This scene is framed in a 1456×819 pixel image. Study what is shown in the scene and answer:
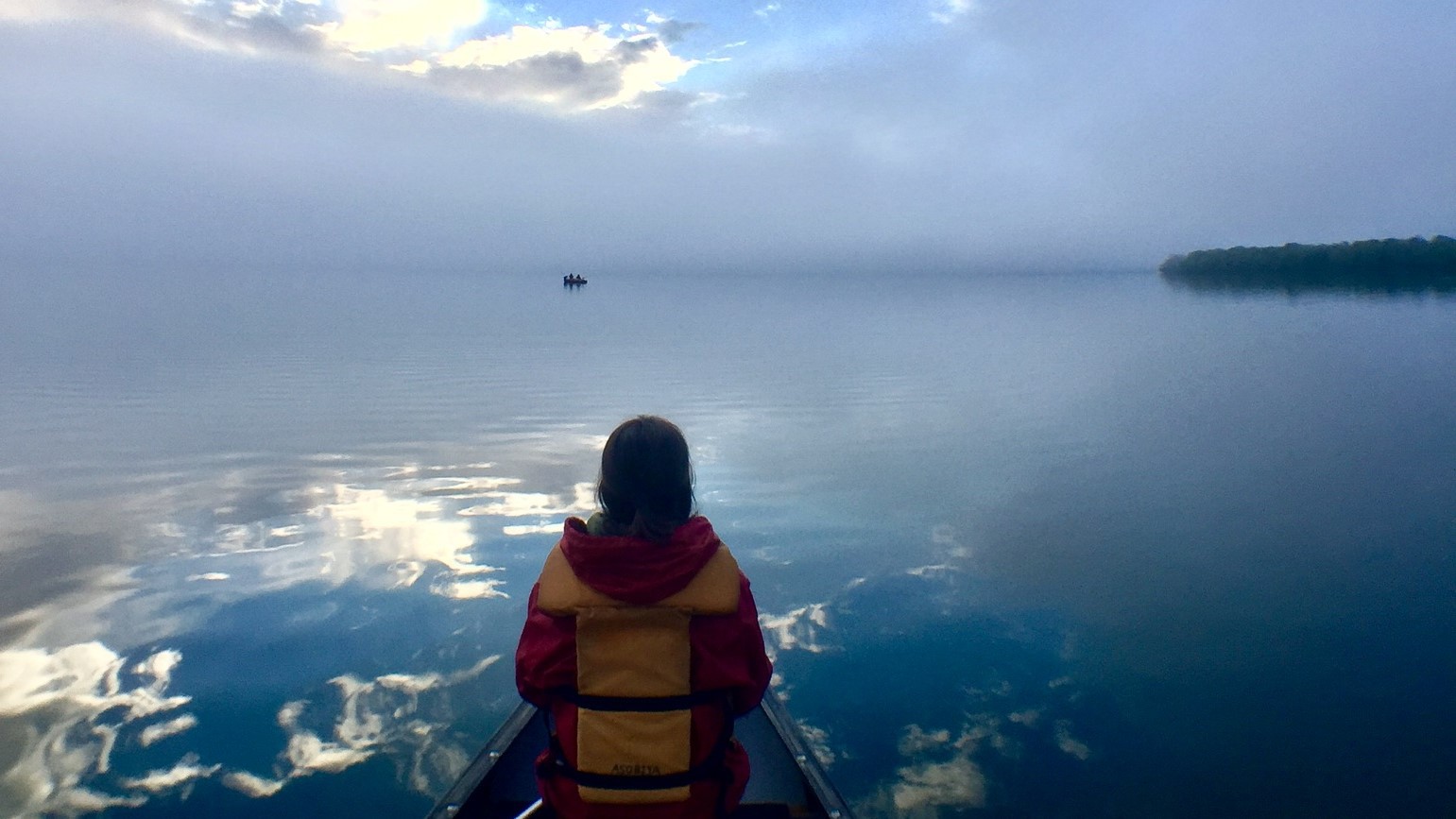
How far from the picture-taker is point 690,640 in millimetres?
2816

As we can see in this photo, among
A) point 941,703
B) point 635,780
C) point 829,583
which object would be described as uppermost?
point 635,780

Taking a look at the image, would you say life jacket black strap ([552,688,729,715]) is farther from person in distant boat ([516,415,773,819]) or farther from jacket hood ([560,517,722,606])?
jacket hood ([560,517,722,606])

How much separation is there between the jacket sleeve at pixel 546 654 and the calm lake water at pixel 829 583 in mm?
3103

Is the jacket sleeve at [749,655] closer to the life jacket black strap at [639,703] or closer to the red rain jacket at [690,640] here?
the red rain jacket at [690,640]

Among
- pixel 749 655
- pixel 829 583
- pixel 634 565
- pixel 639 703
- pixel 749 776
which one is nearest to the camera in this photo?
pixel 634 565

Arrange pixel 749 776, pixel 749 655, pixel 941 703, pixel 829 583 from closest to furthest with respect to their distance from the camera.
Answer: pixel 749 655
pixel 749 776
pixel 941 703
pixel 829 583

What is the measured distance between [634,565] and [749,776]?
1.98 m

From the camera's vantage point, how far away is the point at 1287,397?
64.1 ft

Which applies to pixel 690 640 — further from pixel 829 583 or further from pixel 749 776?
pixel 829 583

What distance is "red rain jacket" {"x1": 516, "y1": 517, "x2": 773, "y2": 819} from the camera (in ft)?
8.93

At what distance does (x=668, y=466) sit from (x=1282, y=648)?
6784mm

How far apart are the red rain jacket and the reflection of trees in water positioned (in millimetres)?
2762

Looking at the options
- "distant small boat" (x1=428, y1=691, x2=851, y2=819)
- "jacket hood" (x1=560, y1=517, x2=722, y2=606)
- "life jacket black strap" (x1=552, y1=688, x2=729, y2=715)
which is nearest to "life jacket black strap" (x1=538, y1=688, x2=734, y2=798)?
"life jacket black strap" (x1=552, y1=688, x2=729, y2=715)

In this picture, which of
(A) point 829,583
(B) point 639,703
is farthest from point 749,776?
(A) point 829,583
